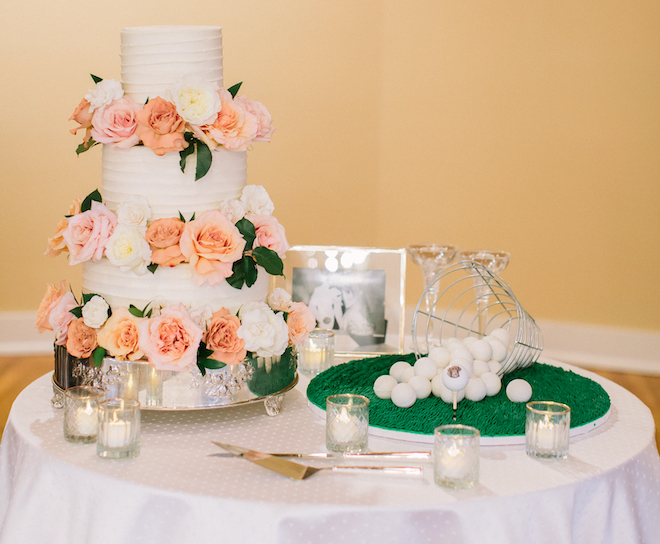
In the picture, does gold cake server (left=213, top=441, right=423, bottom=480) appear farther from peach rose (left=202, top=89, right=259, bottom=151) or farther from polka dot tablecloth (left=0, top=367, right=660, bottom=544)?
peach rose (left=202, top=89, right=259, bottom=151)

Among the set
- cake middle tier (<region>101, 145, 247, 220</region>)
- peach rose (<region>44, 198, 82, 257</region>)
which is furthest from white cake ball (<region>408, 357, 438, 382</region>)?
peach rose (<region>44, 198, 82, 257</region>)

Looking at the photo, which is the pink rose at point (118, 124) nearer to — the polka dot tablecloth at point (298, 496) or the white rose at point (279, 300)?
the white rose at point (279, 300)

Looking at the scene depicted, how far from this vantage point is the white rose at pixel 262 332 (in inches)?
55.5

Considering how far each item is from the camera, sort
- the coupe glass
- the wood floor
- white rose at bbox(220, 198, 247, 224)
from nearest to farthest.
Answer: white rose at bbox(220, 198, 247, 224), the coupe glass, the wood floor

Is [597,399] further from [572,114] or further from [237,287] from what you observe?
[572,114]

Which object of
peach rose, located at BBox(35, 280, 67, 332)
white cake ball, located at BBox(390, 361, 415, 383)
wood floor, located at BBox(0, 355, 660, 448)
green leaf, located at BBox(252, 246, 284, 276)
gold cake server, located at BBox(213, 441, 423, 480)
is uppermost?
green leaf, located at BBox(252, 246, 284, 276)

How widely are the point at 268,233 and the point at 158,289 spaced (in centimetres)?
23

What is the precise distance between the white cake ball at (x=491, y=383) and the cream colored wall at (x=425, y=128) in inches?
116

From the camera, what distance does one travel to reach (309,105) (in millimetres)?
4348

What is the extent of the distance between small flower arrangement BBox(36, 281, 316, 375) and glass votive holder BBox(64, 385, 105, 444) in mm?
100

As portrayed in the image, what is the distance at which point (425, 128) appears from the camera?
439cm

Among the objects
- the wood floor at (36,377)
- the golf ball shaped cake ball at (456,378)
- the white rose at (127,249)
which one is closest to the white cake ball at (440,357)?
the golf ball shaped cake ball at (456,378)

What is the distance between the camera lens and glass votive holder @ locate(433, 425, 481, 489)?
1156 mm

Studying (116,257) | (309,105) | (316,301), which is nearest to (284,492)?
(116,257)
